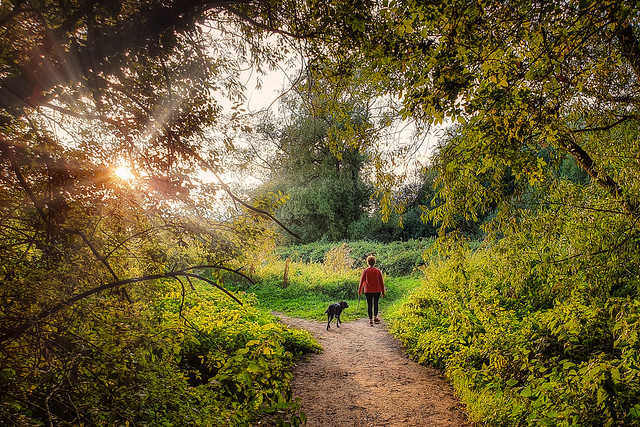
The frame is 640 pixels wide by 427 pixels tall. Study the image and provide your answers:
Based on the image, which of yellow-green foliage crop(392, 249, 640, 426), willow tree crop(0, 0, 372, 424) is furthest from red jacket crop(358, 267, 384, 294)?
willow tree crop(0, 0, 372, 424)

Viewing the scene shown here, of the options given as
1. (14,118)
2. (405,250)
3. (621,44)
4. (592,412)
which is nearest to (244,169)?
(14,118)

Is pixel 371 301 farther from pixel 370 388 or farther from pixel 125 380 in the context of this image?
pixel 125 380

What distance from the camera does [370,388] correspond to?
530 centimetres

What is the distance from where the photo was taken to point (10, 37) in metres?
2.38

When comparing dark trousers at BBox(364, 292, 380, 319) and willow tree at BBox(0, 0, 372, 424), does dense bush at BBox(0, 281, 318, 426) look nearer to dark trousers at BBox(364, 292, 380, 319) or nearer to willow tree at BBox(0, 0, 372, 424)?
willow tree at BBox(0, 0, 372, 424)

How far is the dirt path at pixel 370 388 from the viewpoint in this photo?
436 centimetres

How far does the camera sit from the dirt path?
14.3 feet

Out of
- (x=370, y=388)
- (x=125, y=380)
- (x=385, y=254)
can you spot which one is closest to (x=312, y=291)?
(x=385, y=254)

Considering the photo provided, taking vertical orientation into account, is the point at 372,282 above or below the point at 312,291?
above

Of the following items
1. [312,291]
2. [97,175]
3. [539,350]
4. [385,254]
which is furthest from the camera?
[385,254]

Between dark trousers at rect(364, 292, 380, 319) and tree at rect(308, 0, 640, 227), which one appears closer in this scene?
tree at rect(308, 0, 640, 227)

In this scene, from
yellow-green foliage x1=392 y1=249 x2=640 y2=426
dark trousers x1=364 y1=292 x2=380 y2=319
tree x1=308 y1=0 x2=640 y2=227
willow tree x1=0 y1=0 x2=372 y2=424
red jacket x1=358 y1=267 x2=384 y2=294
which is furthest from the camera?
dark trousers x1=364 y1=292 x2=380 y2=319

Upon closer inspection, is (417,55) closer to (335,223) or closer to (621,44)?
(621,44)

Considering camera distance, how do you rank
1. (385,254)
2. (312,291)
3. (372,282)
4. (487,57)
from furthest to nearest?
1. (385,254)
2. (312,291)
3. (372,282)
4. (487,57)
